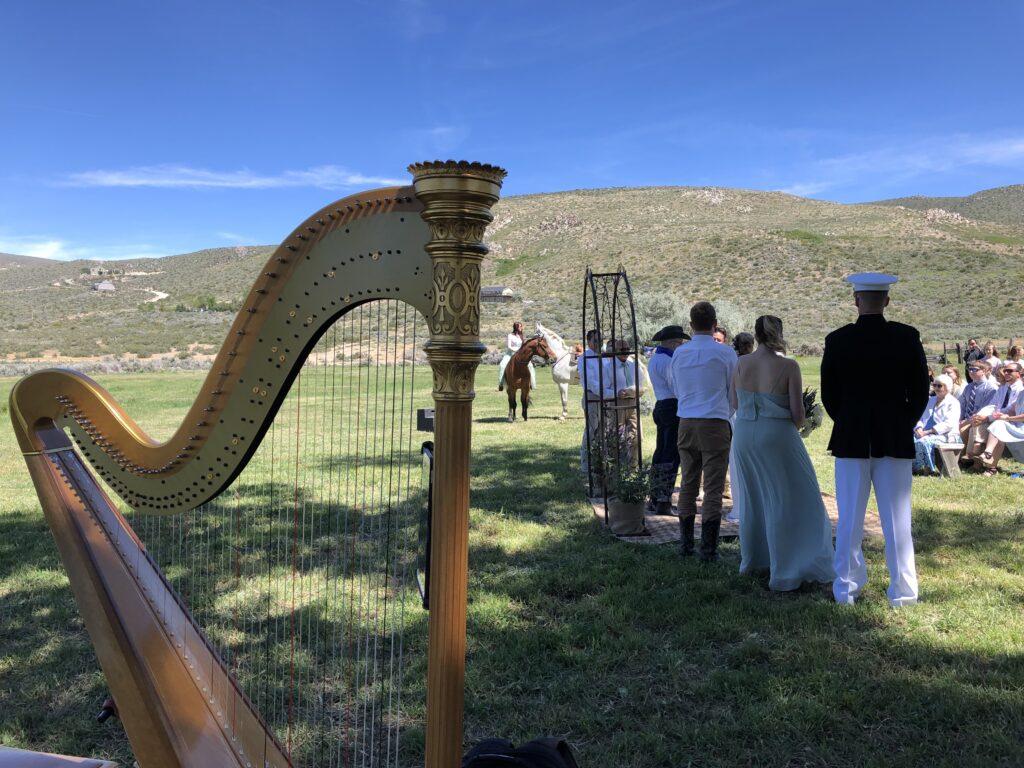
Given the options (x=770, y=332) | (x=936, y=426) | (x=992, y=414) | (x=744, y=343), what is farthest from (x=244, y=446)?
(x=992, y=414)

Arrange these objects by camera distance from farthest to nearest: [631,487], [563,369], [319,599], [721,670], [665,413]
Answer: [563,369] → [665,413] → [631,487] → [319,599] → [721,670]

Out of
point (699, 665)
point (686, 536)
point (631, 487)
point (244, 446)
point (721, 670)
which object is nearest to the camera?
point (244, 446)

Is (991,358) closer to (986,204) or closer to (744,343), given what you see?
(744,343)

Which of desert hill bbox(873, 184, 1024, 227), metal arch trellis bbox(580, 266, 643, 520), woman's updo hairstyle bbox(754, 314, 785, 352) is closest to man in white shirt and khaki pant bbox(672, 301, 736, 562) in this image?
woman's updo hairstyle bbox(754, 314, 785, 352)

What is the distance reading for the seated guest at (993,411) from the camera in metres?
9.32

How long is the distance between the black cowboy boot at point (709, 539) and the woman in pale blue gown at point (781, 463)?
1.53 ft

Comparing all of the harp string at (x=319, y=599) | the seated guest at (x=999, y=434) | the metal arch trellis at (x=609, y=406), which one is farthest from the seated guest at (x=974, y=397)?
the harp string at (x=319, y=599)

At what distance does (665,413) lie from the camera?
313 inches

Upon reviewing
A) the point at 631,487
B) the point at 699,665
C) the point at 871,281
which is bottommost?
the point at 699,665

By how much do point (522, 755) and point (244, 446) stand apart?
1.44m

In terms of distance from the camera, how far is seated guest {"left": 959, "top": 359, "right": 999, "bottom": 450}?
9.51 meters

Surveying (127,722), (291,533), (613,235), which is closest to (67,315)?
(613,235)

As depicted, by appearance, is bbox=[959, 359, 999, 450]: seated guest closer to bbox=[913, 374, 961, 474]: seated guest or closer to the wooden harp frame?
bbox=[913, 374, 961, 474]: seated guest

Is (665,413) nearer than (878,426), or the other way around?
(878,426)
